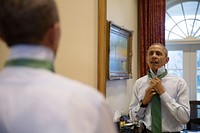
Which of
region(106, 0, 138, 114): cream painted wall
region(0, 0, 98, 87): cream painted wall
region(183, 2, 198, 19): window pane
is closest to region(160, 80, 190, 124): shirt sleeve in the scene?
region(106, 0, 138, 114): cream painted wall

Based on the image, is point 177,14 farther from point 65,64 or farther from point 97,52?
point 65,64

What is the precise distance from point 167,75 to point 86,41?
55cm

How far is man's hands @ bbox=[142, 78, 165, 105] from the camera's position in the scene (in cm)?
157

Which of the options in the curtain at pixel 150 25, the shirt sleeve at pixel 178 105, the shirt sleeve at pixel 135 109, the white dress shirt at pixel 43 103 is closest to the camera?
the white dress shirt at pixel 43 103

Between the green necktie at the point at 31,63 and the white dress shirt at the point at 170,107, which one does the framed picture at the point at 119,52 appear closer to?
the white dress shirt at the point at 170,107

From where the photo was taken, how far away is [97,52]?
5.09ft

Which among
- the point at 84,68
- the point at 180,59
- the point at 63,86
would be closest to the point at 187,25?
the point at 180,59

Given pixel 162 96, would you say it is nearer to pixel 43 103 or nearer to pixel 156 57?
pixel 156 57

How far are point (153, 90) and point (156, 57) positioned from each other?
0.70 ft

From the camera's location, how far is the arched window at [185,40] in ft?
6.56

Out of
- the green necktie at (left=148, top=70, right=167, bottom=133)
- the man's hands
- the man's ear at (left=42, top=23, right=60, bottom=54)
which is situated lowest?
the green necktie at (left=148, top=70, right=167, bottom=133)

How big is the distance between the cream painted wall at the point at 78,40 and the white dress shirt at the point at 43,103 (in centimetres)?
88

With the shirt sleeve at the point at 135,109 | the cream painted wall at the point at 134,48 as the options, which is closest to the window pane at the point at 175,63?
the cream painted wall at the point at 134,48

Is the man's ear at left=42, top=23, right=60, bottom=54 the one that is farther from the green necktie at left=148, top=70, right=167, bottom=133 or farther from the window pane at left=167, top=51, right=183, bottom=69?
the window pane at left=167, top=51, right=183, bottom=69
